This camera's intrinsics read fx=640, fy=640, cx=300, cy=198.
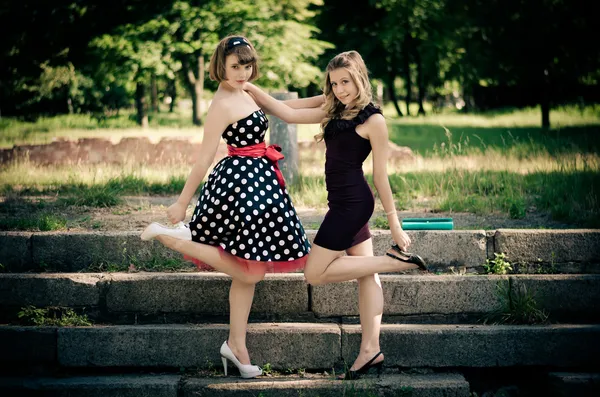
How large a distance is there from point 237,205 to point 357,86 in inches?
42.9

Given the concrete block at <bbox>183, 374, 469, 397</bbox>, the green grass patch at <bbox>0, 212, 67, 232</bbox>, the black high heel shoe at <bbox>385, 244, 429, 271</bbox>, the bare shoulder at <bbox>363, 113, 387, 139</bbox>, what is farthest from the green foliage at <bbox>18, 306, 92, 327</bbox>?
the bare shoulder at <bbox>363, 113, 387, 139</bbox>

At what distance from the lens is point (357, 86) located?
4.10m

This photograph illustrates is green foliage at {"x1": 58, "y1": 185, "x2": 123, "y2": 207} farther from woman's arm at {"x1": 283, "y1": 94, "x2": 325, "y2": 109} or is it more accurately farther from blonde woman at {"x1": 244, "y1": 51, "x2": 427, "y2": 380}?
blonde woman at {"x1": 244, "y1": 51, "x2": 427, "y2": 380}

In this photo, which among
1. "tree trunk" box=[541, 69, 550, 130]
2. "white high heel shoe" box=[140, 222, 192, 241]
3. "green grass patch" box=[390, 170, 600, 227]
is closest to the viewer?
"white high heel shoe" box=[140, 222, 192, 241]

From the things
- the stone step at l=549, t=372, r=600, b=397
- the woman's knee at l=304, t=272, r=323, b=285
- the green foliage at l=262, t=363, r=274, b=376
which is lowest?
the stone step at l=549, t=372, r=600, b=397

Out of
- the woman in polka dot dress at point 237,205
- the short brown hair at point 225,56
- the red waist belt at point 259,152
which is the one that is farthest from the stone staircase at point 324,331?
the short brown hair at point 225,56

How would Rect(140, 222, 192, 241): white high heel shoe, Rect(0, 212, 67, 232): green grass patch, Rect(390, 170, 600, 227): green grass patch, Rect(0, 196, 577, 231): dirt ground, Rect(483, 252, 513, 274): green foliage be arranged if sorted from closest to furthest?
Rect(140, 222, 192, 241): white high heel shoe
Rect(483, 252, 513, 274): green foliage
Rect(0, 212, 67, 232): green grass patch
Rect(0, 196, 577, 231): dirt ground
Rect(390, 170, 600, 227): green grass patch

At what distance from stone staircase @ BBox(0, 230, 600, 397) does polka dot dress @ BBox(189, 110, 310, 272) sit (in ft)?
2.36

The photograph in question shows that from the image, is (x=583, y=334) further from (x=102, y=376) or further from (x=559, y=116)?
(x=559, y=116)

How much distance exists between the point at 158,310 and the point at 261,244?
1252 mm

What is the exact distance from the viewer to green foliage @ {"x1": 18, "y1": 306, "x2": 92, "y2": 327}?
4.81 m

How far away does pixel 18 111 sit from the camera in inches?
1176

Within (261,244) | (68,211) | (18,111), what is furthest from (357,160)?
(18,111)

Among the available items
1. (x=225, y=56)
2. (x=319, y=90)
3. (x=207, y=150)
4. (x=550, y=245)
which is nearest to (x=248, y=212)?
(x=207, y=150)
